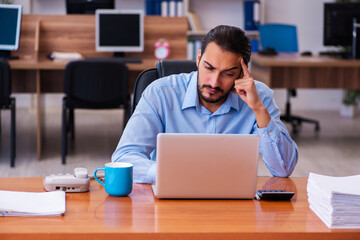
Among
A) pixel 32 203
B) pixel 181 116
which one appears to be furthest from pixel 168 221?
pixel 181 116

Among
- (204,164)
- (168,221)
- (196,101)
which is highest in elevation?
(196,101)

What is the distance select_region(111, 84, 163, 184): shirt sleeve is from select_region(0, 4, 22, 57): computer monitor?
2.83m

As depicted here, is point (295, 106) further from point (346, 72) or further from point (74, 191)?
point (74, 191)

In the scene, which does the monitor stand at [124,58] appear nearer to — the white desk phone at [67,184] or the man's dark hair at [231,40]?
the man's dark hair at [231,40]

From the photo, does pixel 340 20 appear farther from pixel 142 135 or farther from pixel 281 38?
pixel 142 135

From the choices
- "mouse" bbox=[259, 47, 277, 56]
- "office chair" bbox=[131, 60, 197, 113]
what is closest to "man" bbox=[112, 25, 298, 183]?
"office chair" bbox=[131, 60, 197, 113]

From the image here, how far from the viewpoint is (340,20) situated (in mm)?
4742

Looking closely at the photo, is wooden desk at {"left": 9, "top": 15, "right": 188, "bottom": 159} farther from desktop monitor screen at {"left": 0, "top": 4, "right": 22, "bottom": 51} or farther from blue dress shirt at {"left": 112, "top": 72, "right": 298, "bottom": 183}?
blue dress shirt at {"left": 112, "top": 72, "right": 298, "bottom": 183}

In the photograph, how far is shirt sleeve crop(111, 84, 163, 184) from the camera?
168cm

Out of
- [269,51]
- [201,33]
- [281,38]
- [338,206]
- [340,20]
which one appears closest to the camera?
[338,206]

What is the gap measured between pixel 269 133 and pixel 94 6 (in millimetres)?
3435

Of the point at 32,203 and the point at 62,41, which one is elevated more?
the point at 62,41

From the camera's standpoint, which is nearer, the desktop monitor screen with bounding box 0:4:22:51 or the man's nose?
the man's nose

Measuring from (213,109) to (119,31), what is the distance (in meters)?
2.91
